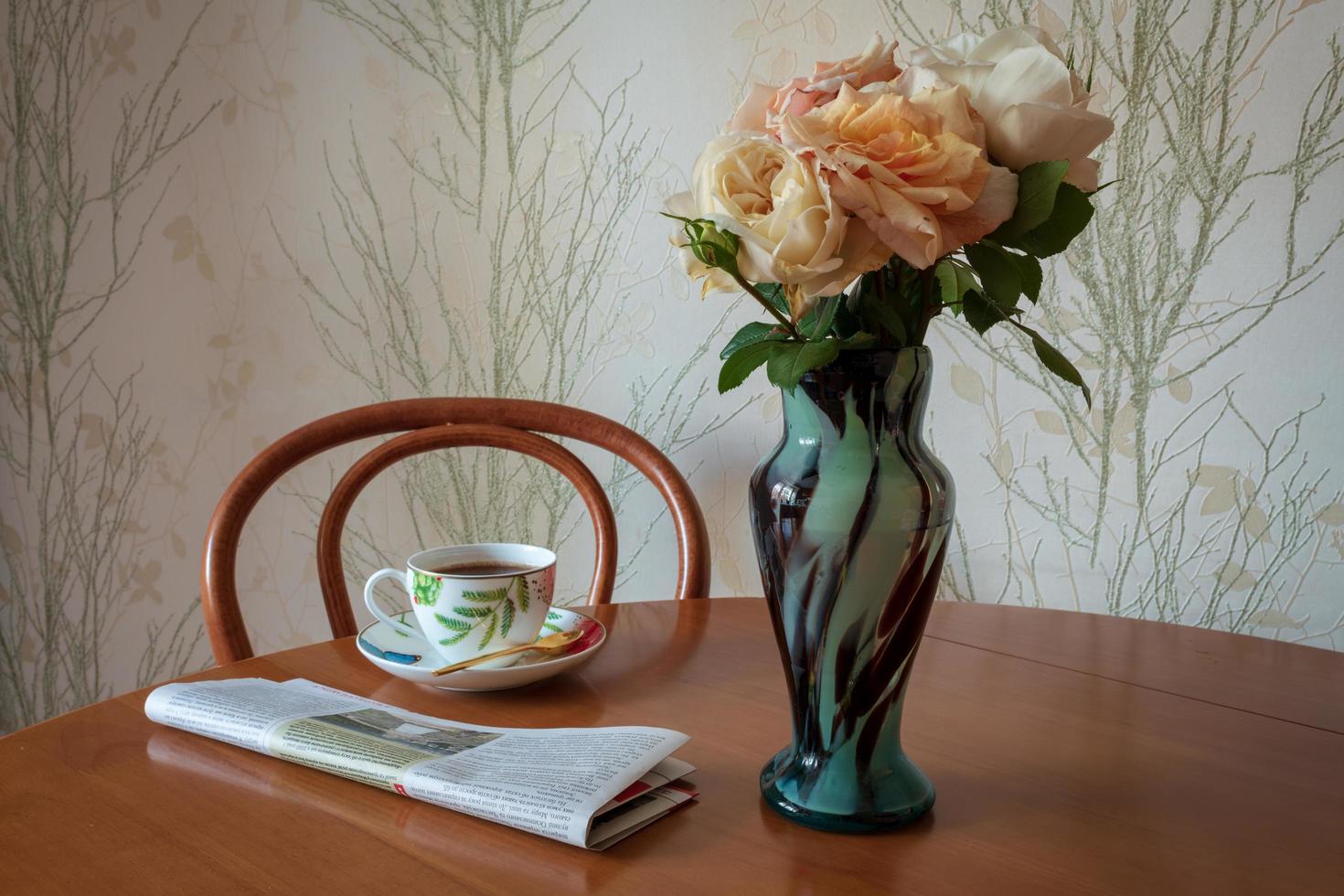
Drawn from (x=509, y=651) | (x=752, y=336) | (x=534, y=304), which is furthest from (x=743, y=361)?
(x=534, y=304)

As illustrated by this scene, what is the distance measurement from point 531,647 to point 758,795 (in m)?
0.25

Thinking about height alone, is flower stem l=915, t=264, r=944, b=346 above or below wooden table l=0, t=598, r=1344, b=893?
above

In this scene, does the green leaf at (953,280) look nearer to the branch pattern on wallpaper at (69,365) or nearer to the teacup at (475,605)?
the teacup at (475,605)

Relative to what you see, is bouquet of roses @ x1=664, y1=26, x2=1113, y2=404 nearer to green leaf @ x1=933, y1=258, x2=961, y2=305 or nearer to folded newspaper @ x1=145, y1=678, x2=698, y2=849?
green leaf @ x1=933, y1=258, x2=961, y2=305

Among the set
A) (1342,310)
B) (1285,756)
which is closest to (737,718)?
(1285,756)

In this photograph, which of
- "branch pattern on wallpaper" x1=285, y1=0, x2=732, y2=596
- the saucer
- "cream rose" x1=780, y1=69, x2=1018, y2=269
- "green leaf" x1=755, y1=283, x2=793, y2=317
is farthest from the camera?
"branch pattern on wallpaper" x1=285, y1=0, x2=732, y2=596

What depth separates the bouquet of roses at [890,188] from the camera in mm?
499

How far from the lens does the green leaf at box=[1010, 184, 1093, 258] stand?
54 cm

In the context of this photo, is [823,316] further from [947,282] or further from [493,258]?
[493,258]

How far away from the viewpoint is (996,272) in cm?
54

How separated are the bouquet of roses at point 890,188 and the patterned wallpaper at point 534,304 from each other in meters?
0.63

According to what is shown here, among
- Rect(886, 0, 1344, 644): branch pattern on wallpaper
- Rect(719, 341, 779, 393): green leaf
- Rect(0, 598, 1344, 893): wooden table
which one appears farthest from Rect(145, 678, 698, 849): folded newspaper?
Rect(886, 0, 1344, 644): branch pattern on wallpaper

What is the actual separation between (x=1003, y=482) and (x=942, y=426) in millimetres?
90

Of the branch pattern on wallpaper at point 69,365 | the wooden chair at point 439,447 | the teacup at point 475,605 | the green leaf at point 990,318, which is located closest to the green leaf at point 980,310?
the green leaf at point 990,318
